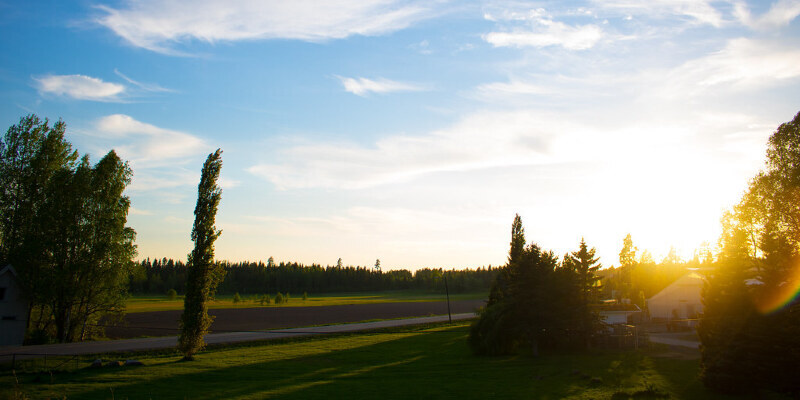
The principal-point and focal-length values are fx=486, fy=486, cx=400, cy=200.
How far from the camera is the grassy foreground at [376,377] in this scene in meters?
20.7

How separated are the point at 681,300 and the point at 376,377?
43402mm

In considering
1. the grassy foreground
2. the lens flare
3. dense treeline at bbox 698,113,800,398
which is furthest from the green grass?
the lens flare

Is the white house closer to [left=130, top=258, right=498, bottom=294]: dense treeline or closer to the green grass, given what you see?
the green grass

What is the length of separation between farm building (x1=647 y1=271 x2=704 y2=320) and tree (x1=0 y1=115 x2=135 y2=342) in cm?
5713

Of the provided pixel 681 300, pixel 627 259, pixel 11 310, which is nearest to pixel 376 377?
pixel 11 310

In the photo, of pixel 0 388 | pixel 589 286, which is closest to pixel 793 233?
pixel 589 286

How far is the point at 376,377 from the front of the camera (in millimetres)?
25484

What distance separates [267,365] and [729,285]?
82.1 ft

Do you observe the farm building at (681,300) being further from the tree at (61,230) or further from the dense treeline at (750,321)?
the tree at (61,230)

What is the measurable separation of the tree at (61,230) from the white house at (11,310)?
79 cm

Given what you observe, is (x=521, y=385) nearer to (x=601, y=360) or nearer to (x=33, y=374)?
(x=601, y=360)

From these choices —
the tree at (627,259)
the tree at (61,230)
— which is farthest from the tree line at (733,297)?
the tree at (627,259)

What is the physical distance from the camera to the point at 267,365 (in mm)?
30000

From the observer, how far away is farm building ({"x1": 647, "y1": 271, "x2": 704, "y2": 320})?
53531 millimetres
